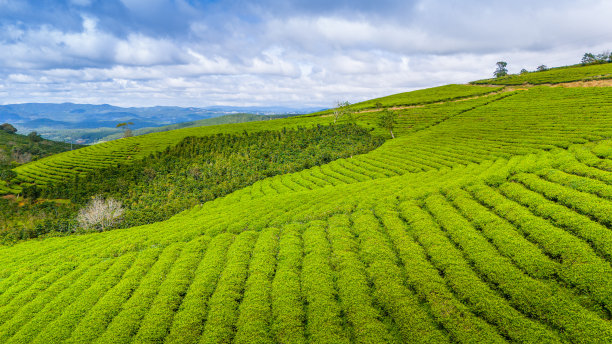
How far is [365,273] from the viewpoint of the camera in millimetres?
17141

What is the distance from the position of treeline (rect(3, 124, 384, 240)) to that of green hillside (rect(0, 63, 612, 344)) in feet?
122

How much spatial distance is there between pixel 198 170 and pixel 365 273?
91.7 metres

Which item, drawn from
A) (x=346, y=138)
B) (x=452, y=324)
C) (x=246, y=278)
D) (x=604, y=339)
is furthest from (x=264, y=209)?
(x=346, y=138)

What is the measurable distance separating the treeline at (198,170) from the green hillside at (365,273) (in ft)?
122

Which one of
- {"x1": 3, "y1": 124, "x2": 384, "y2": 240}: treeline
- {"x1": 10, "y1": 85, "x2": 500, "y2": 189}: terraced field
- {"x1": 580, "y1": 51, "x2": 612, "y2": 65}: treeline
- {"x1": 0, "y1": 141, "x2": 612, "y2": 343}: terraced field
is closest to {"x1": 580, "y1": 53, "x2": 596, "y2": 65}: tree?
{"x1": 580, "y1": 51, "x2": 612, "y2": 65}: treeline

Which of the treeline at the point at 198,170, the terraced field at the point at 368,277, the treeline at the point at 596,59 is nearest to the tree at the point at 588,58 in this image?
the treeline at the point at 596,59

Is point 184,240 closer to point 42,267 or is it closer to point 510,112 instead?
point 42,267

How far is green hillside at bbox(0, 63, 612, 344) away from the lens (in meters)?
13.2

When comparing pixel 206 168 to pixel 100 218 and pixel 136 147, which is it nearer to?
pixel 100 218

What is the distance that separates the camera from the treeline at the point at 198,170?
67.8 meters

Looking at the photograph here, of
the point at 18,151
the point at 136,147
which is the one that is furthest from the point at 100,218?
the point at 18,151

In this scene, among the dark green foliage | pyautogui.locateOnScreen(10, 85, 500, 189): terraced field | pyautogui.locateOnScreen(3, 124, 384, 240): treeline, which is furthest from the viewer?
pyautogui.locateOnScreen(10, 85, 500, 189): terraced field

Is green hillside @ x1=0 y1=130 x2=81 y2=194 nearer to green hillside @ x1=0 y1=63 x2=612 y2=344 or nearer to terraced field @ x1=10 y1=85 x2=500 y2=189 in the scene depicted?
terraced field @ x1=10 y1=85 x2=500 y2=189

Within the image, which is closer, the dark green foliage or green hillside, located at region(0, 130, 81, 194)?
the dark green foliage
